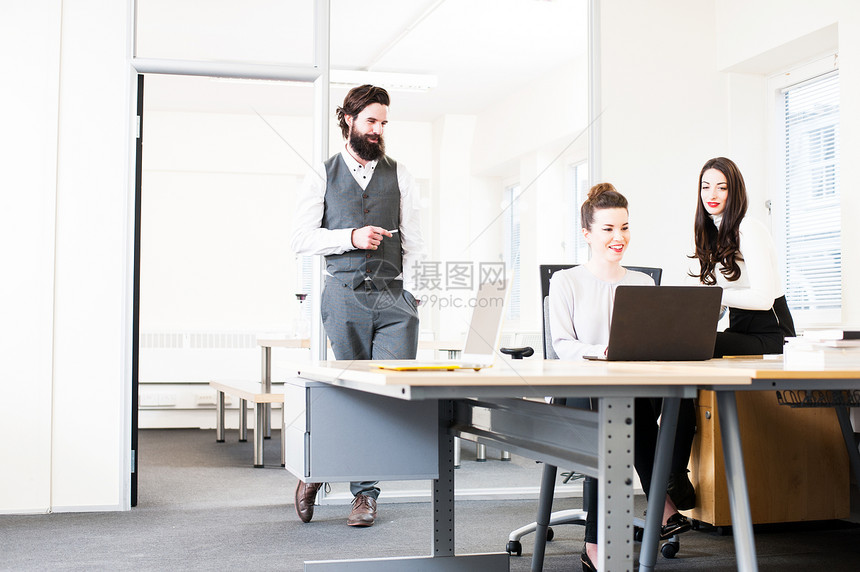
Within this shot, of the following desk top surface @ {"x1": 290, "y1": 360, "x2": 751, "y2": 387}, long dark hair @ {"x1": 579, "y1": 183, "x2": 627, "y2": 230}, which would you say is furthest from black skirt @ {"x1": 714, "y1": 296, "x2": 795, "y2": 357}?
desk top surface @ {"x1": 290, "y1": 360, "x2": 751, "y2": 387}

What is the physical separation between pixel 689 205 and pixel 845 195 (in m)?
0.74

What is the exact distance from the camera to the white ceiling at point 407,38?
3535 millimetres

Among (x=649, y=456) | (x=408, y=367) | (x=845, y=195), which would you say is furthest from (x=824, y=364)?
(x=845, y=195)

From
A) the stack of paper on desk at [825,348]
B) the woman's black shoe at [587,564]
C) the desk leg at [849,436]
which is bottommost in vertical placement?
the woman's black shoe at [587,564]

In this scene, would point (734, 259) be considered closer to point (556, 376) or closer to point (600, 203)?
point (600, 203)

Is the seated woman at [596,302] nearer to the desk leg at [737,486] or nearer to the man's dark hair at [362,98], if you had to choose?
the desk leg at [737,486]

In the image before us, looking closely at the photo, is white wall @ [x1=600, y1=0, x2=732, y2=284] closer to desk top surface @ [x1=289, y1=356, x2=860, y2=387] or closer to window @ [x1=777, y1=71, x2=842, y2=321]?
window @ [x1=777, y1=71, x2=842, y2=321]

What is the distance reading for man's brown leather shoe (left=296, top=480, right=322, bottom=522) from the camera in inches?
A: 124

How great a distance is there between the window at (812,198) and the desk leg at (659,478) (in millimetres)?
2109

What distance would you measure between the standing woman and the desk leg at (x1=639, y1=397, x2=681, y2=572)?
39.4 inches

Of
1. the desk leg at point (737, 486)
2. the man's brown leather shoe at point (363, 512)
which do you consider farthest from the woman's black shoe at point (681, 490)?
the desk leg at point (737, 486)

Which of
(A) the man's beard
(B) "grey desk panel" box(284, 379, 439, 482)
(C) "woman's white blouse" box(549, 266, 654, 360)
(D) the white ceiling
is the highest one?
(D) the white ceiling

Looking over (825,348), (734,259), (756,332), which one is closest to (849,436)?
(756,332)

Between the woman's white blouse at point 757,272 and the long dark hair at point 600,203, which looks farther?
the woman's white blouse at point 757,272
